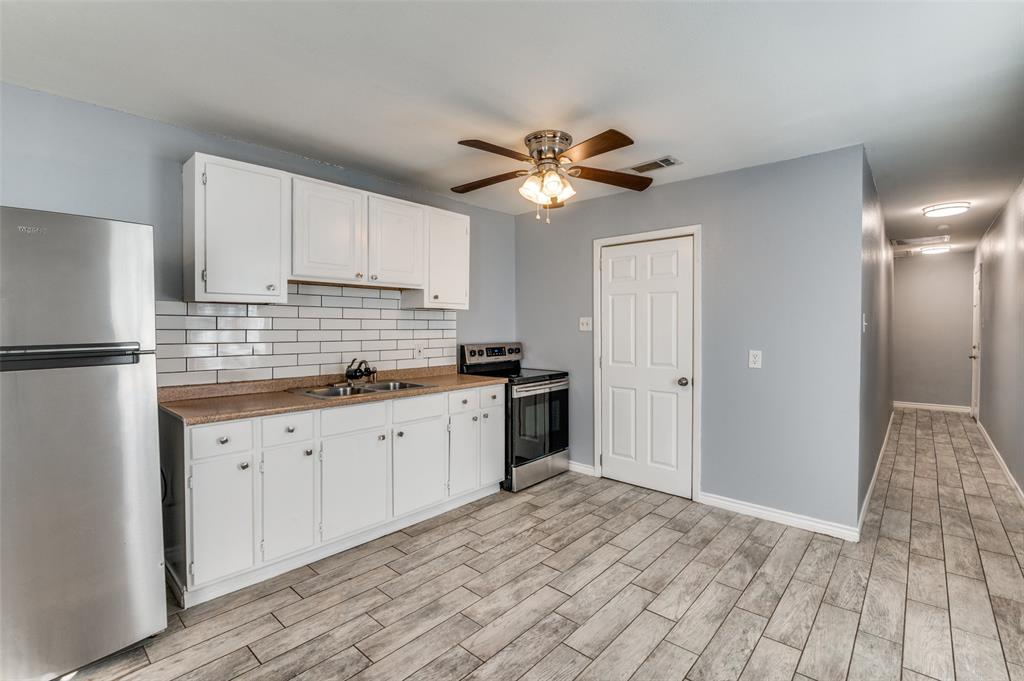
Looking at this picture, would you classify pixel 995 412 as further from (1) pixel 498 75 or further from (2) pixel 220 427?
(2) pixel 220 427

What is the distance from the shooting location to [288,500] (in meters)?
2.60

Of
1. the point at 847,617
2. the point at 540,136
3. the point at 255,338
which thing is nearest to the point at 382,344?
the point at 255,338

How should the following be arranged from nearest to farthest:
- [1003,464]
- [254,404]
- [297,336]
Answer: [254,404]
[297,336]
[1003,464]

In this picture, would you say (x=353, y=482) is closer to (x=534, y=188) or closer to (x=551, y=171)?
(x=534, y=188)

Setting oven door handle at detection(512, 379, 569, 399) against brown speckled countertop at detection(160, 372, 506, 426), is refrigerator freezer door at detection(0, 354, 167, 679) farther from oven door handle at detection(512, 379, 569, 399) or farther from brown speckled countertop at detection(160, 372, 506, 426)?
oven door handle at detection(512, 379, 569, 399)

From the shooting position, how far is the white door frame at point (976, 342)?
640 centimetres

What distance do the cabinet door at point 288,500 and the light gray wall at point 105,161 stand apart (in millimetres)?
1159

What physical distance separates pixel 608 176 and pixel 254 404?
2.35m

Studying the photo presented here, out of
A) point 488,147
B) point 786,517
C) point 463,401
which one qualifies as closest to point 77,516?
point 463,401

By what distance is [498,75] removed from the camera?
2189 millimetres

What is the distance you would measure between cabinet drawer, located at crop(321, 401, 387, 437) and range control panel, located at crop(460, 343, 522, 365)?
4.51ft

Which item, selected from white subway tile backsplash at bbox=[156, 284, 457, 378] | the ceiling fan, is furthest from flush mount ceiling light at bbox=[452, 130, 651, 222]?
white subway tile backsplash at bbox=[156, 284, 457, 378]

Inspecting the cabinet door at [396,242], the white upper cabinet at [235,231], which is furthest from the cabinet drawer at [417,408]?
the white upper cabinet at [235,231]

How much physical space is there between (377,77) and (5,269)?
159 centimetres
